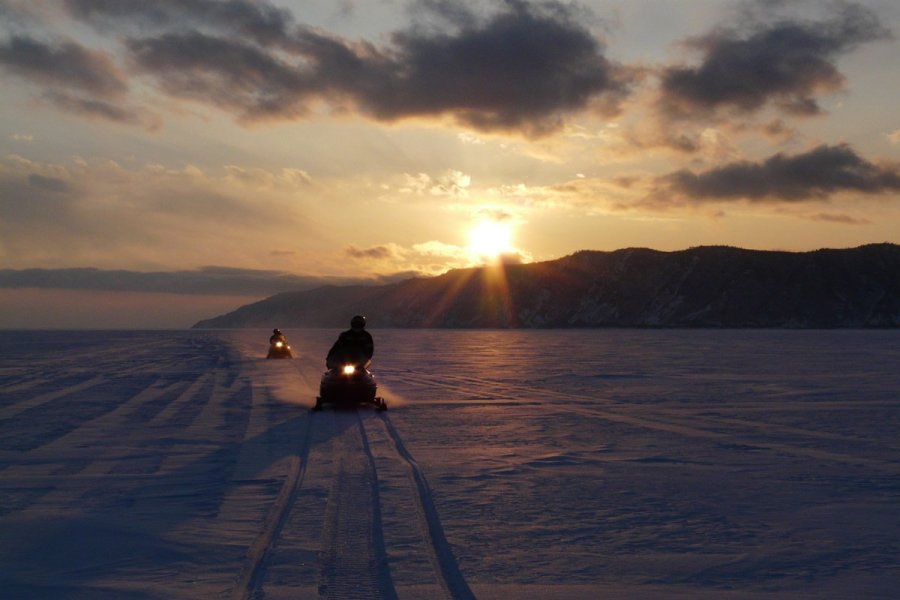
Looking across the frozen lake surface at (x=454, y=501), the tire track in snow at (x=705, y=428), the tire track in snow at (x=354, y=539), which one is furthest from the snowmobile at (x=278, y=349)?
the tire track in snow at (x=354, y=539)

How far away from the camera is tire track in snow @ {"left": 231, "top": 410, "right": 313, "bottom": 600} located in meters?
5.91

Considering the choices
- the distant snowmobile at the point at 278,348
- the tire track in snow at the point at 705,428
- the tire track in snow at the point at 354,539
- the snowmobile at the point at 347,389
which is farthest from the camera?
the distant snowmobile at the point at 278,348

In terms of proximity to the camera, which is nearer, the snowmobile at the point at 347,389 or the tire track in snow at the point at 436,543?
the tire track in snow at the point at 436,543

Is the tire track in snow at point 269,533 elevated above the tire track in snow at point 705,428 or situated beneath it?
elevated above

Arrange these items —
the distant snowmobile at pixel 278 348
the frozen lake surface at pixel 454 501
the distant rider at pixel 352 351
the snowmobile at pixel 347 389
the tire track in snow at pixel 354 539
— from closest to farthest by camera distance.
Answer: the tire track in snow at pixel 354 539 → the frozen lake surface at pixel 454 501 → the snowmobile at pixel 347 389 → the distant rider at pixel 352 351 → the distant snowmobile at pixel 278 348

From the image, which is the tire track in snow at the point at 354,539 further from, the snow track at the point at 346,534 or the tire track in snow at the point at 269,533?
the tire track in snow at the point at 269,533

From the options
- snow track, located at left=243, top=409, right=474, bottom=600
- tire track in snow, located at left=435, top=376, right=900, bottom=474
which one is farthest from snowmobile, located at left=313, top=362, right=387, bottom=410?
snow track, located at left=243, top=409, right=474, bottom=600

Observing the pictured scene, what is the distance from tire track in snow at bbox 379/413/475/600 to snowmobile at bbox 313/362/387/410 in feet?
26.0

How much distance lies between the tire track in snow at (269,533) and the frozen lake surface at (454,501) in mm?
31

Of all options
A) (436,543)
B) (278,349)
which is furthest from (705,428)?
(278,349)

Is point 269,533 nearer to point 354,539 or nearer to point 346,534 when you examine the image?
point 346,534

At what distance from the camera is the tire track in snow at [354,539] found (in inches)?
229

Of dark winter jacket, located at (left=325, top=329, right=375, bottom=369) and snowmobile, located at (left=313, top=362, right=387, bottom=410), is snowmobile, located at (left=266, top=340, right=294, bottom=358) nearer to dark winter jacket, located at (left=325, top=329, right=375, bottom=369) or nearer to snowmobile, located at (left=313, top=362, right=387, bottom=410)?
dark winter jacket, located at (left=325, top=329, right=375, bottom=369)

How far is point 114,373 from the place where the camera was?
3406 cm
